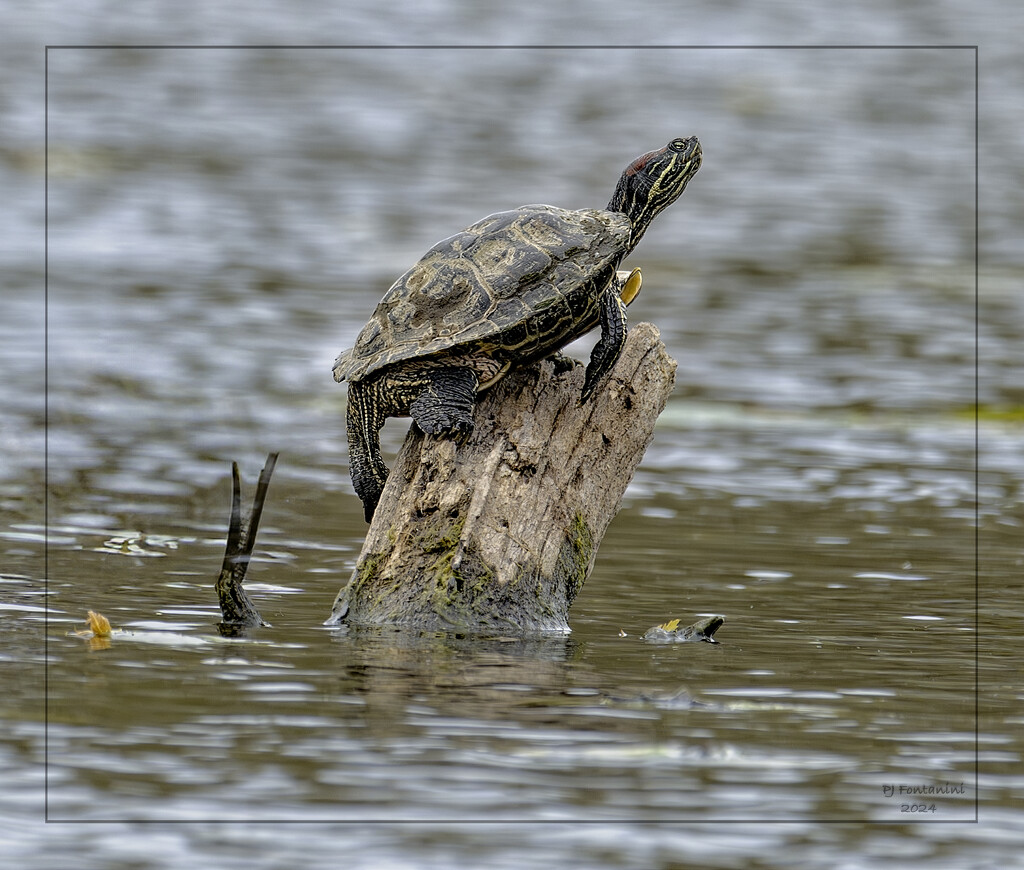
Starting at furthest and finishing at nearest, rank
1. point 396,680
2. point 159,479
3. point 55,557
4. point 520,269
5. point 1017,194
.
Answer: point 1017,194
point 159,479
point 55,557
point 520,269
point 396,680

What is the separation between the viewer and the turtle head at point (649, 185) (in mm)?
6691

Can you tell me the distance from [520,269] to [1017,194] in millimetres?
14242

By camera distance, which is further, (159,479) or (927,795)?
(159,479)

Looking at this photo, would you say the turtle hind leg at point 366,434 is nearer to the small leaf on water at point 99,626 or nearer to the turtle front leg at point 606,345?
the turtle front leg at point 606,345

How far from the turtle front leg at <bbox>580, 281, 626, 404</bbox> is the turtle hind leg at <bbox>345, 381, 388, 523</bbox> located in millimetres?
771

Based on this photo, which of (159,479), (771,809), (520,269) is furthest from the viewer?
(159,479)

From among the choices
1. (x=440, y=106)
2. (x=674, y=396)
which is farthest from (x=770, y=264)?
(x=440, y=106)

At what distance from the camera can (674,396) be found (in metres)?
12.1

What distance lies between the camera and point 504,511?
19.0 ft

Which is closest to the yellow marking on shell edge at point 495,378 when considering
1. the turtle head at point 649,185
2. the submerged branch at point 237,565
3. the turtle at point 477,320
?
the turtle at point 477,320

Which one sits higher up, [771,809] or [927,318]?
[927,318]

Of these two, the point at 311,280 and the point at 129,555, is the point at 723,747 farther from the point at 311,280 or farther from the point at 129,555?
the point at 311,280

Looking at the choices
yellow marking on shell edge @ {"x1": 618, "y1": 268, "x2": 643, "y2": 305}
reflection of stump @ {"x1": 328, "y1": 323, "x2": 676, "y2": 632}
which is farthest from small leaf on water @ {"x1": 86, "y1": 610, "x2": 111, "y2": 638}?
yellow marking on shell edge @ {"x1": 618, "y1": 268, "x2": 643, "y2": 305}

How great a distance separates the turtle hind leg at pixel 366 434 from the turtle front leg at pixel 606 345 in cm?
77
